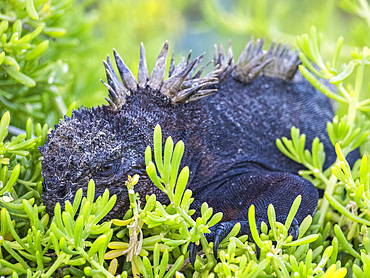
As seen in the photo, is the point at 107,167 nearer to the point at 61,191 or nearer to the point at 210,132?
the point at 61,191

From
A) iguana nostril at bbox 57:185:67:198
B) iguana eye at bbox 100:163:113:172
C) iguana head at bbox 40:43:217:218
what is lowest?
iguana nostril at bbox 57:185:67:198

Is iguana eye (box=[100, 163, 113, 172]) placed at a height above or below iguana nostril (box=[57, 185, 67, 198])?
above

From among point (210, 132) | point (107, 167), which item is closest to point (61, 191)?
point (107, 167)

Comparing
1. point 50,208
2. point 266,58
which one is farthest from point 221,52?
point 50,208

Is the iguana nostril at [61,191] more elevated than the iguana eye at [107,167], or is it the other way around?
the iguana eye at [107,167]

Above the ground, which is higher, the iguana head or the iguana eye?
the iguana head

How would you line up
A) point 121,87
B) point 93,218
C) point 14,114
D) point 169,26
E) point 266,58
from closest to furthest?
1. point 93,218
2. point 121,87
3. point 14,114
4. point 266,58
5. point 169,26

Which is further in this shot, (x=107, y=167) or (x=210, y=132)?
(x=210, y=132)

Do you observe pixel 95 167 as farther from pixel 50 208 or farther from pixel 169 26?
pixel 169 26
